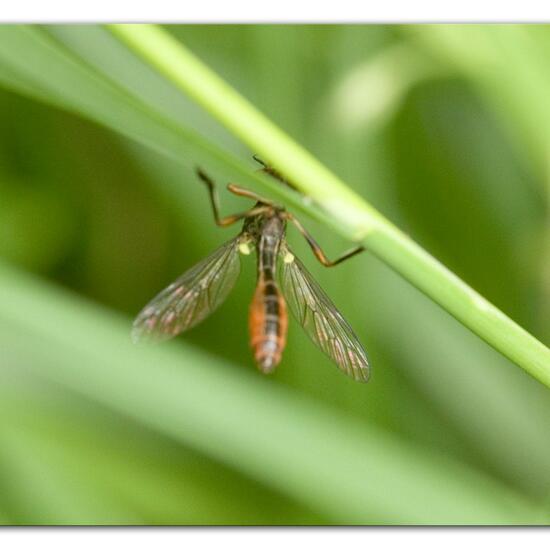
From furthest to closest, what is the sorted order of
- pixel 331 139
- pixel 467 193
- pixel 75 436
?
pixel 467 193, pixel 331 139, pixel 75 436

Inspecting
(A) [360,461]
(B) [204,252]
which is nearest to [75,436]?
(B) [204,252]

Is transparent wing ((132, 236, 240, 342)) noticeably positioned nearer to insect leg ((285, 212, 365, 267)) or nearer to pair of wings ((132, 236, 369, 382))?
pair of wings ((132, 236, 369, 382))

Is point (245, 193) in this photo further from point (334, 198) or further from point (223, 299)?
point (334, 198)

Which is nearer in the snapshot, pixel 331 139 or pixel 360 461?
pixel 360 461

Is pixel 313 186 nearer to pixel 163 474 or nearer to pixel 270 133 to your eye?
pixel 270 133

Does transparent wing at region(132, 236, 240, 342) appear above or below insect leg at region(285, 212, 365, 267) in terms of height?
below

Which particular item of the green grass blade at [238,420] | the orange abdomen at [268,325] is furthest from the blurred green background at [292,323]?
the orange abdomen at [268,325]

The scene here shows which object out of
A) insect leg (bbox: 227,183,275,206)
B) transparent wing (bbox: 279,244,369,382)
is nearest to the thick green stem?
insect leg (bbox: 227,183,275,206)

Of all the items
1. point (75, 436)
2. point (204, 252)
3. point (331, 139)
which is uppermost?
point (331, 139)
